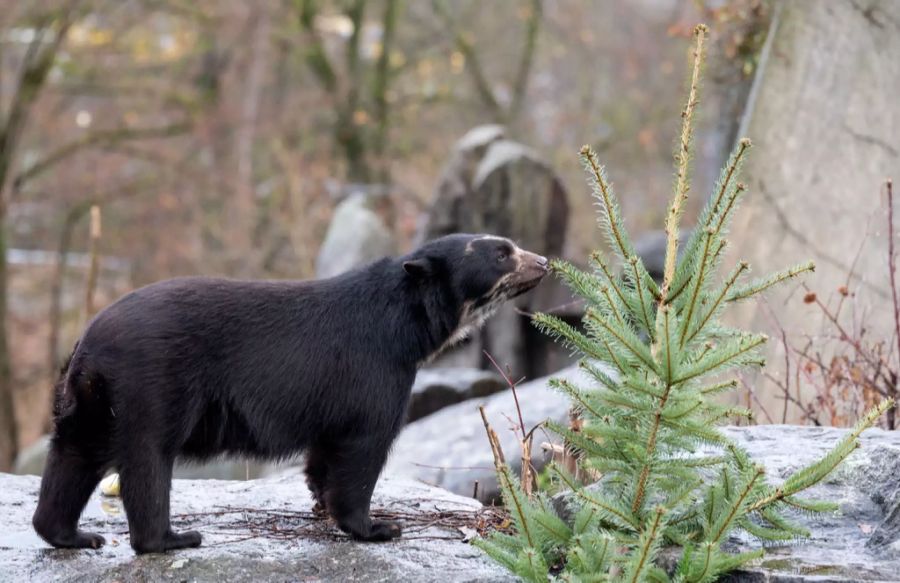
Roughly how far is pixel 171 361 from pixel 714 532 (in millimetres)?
2228

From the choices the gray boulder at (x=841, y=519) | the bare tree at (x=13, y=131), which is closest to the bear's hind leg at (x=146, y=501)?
the gray boulder at (x=841, y=519)

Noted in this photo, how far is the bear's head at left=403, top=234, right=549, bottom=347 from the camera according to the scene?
17.9 feet

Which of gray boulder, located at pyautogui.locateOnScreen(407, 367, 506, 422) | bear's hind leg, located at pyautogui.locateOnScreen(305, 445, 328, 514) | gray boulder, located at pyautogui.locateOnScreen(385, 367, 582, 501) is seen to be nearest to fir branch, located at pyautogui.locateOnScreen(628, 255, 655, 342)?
bear's hind leg, located at pyautogui.locateOnScreen(305, 445, 328, 514)

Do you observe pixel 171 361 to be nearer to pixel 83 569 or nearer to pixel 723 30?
pixel 83 569

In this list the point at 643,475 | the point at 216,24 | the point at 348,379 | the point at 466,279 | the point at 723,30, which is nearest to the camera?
the point at 643,475

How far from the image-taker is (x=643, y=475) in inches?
153

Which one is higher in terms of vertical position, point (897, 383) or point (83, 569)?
point (897, 383)

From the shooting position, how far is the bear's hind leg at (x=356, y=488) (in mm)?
4961

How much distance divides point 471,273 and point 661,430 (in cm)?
182

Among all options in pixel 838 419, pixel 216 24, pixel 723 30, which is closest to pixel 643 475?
pixel 838 419

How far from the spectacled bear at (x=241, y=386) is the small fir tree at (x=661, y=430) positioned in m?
1.12

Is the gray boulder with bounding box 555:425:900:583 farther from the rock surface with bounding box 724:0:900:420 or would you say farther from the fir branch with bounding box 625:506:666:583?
the rock surface with bounding box 724:0:900:420

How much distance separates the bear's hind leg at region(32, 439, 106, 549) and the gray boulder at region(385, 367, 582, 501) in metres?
3.20

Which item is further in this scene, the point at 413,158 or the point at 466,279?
the point at 413,158
